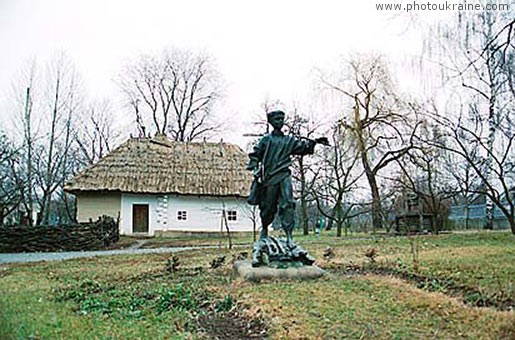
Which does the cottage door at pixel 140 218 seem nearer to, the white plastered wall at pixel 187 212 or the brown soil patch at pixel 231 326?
the white plastered wall at pixel 187 212

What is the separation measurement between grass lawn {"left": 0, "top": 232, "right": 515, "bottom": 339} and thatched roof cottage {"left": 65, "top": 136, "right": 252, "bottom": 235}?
56.1 ft

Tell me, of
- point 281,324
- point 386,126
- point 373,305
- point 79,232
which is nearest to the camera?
point 281,324

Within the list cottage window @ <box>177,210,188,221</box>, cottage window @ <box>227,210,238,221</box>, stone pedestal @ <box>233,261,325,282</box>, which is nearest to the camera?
stone pedestal @ <box>233,261,325,282</box>

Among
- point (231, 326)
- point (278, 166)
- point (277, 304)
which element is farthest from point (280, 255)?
point (231, 326)

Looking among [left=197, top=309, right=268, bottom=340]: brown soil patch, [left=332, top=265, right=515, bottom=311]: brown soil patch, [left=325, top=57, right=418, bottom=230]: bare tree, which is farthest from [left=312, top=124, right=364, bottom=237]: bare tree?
[left=197, top=309, right=268, bottom=340]: brown soil patch

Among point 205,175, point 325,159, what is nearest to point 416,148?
point 325,159

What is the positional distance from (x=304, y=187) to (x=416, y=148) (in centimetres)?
817

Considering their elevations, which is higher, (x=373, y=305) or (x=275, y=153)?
(x=275, y=153)

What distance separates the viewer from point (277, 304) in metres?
6.11

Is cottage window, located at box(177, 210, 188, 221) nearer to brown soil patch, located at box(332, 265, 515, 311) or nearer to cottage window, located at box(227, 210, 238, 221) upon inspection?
cottage window, located at box(227, 210, 238, 221)

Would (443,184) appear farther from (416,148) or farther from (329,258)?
(329,258)

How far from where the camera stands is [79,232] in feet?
65.6

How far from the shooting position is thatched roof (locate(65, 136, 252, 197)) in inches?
1054

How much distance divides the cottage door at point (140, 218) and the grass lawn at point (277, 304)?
1763 cm
